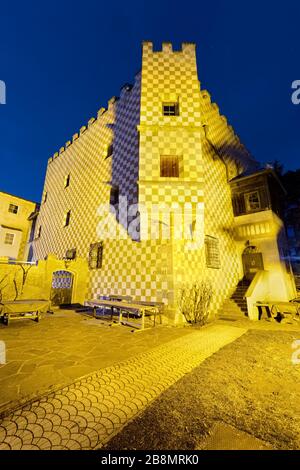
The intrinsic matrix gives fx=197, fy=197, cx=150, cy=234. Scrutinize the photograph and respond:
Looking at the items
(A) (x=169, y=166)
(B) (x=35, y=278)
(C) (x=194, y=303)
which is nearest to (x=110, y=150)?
(A) (x=169, y=166)

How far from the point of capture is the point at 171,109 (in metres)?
9.01

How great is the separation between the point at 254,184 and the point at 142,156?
291 inches

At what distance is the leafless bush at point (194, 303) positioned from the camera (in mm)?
7297

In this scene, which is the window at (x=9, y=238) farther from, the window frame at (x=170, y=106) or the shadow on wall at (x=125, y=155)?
the window frame at (x=170, y=106)

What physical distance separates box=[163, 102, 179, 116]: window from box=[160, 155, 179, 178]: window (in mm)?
2172

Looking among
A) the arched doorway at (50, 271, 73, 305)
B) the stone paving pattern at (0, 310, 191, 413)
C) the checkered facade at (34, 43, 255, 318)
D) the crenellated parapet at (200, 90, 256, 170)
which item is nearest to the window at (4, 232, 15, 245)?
the checkered facade at (34, 43, 255, 318)

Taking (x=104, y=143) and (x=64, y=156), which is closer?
(x=104, y=143)

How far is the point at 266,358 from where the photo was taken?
13.0 ft

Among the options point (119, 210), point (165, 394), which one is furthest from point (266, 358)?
point (119, 210)

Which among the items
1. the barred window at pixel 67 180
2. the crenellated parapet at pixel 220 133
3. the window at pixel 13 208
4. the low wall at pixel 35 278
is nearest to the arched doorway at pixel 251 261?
the crenellated parapet at pixel 220 133

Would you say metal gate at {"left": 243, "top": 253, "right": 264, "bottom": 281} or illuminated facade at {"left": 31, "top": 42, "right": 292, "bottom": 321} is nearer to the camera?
illuminated facade at {"left": 31, "top": 42, "right": 292, "bottom": 321}

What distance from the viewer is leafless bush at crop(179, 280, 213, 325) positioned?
287 inches

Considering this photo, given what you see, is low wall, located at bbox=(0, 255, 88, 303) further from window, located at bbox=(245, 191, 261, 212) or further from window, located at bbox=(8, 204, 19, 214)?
window, located at bbox=(8, 204, 19, 214)

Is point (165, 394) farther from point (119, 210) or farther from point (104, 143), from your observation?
point (104, 143)
